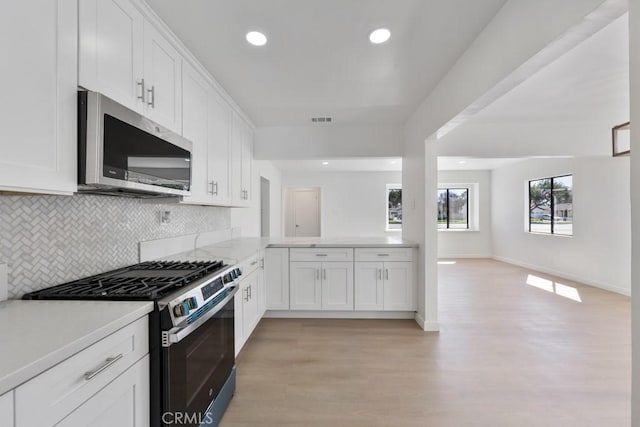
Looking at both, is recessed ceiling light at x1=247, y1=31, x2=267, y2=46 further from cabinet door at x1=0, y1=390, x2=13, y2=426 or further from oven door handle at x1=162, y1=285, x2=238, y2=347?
cabinet door at x1=0, y1=390, x2=13, y2=426

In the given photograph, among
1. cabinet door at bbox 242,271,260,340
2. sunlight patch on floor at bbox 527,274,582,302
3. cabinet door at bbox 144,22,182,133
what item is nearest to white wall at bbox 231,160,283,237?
cabinet door at bbox 242,271,260,340

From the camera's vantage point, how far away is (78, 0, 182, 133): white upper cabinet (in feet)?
4.18

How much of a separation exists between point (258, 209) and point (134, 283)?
3.41 m

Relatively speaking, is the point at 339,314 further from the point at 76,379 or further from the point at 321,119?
the point at 76,379

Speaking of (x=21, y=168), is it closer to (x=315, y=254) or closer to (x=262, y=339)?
(x=262, y=339)

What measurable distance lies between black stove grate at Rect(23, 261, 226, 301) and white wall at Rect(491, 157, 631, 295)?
6.18m

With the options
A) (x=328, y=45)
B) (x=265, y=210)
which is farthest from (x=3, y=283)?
(x=265, y=210)

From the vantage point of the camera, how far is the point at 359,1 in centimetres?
165

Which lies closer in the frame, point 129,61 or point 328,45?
point 129,61

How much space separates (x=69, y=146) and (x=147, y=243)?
1.11 meters

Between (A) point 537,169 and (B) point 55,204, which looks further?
(A) point 537,169

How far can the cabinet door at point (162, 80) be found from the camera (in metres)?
1.69

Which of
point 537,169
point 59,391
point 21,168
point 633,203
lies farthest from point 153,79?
point 537,169

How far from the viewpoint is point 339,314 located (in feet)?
11.8
